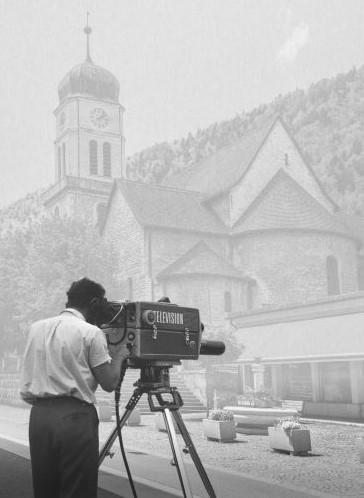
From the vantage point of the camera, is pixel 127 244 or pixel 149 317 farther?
pixel 127 244

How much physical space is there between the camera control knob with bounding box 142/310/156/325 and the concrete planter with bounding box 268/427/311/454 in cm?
1021

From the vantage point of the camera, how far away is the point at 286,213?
48.1m

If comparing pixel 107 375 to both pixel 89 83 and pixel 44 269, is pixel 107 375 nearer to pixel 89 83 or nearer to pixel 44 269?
pixel 44 269

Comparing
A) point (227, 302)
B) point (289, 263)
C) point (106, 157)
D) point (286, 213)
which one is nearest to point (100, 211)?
point (106, 157)

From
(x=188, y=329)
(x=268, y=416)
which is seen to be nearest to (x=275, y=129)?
(x=268, y=416)

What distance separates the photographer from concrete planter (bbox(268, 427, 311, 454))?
13.4 metres

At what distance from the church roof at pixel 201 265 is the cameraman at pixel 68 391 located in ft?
126

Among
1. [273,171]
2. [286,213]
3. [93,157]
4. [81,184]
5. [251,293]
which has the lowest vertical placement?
[251,293]

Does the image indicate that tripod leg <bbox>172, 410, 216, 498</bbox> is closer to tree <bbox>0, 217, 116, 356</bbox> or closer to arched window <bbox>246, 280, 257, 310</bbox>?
tree <bbox>0, 217, 116, 356</bbox>

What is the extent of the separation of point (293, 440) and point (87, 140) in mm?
46807

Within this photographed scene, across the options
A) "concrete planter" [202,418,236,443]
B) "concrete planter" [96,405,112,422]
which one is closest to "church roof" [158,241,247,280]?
"concrete planter" [96,405,112,422]

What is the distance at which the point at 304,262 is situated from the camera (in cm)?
4625

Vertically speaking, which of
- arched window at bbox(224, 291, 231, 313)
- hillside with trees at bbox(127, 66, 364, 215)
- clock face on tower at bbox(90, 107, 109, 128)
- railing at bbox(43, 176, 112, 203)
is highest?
hillside with trees at bbox(127, 66, 364, 215)

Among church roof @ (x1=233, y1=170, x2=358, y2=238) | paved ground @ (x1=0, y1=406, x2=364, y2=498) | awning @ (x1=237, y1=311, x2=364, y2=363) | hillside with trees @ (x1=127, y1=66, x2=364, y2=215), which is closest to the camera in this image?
paved ground @ (x1=0, y1=406, x2=364, y2=498)
